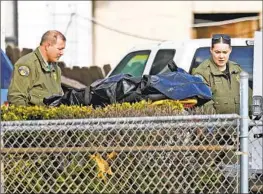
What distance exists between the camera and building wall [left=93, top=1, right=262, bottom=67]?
17.0 meters

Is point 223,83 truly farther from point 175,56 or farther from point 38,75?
point 175,56

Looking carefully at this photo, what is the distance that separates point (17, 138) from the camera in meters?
5.54

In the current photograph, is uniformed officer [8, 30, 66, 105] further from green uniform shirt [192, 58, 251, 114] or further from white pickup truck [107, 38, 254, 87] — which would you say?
white pickup truck [107, 38, 254, 87]

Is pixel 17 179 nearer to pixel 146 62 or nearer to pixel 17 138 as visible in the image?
pixel 17 138

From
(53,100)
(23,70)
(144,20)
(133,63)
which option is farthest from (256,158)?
(144,20)

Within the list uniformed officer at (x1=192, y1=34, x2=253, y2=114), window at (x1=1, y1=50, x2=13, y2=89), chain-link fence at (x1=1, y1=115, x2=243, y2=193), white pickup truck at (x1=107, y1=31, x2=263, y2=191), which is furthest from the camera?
window at (x1=1, y1=50, x2=13, y2=89)

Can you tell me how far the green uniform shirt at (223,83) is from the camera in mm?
7410

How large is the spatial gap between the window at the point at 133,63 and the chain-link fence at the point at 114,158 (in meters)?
4.77

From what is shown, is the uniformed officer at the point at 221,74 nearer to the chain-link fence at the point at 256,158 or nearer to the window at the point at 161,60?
the chain-link fence at the point at 256,158

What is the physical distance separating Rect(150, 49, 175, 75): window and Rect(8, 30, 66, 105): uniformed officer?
8.33 feet

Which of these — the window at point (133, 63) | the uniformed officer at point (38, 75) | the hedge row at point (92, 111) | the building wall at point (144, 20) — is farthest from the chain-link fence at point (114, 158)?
the building wall at point (144, 20)

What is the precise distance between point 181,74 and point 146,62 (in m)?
3.30

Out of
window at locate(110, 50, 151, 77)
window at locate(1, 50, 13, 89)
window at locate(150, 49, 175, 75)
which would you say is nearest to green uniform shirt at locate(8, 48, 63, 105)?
window at locate(150, 49, 175, 75)

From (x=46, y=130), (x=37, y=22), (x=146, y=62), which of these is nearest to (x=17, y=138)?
(x=46, y=130)
